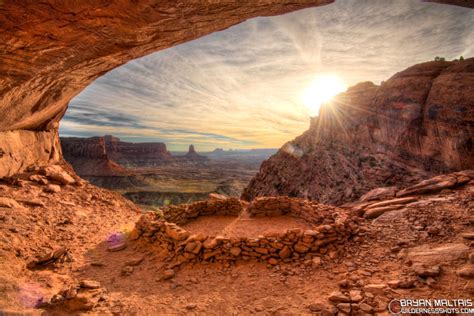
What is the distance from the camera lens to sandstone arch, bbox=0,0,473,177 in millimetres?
4277

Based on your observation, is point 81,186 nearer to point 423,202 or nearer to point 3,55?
point 3,55

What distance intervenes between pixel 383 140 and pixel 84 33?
2480cm

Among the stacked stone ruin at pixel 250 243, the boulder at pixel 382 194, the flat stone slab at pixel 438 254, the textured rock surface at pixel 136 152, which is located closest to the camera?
the flat stone slab at pixel 438 254

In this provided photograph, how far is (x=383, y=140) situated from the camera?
21125 millimetres

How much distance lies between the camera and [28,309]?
149 inches

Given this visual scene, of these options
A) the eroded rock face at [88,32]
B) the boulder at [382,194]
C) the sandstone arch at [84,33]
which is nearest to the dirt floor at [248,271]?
the boulder at [382,194]

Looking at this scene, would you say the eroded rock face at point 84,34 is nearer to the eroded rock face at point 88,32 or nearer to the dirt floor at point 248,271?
the eroded rock face at point 88,32

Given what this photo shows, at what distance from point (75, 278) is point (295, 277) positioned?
5.66 metres

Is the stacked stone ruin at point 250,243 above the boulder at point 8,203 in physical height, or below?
below

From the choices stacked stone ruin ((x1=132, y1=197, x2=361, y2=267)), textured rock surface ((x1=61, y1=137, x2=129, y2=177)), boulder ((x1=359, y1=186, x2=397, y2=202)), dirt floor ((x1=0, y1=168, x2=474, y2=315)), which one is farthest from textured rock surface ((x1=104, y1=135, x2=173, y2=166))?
boulder ((x1=359, y1=186, x2=397, y2=202))

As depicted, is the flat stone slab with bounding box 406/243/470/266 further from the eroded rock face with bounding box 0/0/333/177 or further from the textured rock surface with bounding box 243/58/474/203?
the textured rock surface with bounding box 243/58/474/203

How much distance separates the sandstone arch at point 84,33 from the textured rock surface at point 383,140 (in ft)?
41.3

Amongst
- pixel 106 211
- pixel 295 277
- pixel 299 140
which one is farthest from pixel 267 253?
pixel 299 140

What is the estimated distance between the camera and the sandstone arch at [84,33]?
4.28m
